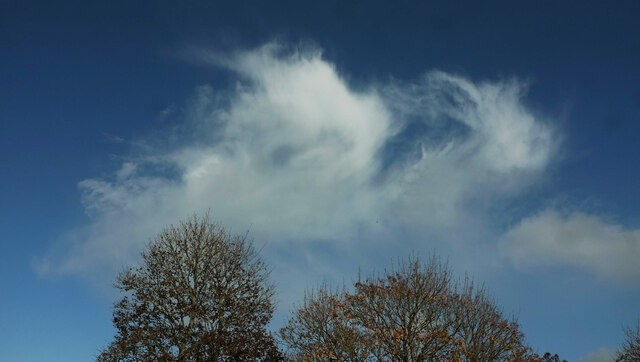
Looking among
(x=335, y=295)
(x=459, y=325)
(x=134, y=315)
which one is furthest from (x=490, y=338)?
(x=134, y=315)

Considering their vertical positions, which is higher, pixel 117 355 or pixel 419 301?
pixel 419 301

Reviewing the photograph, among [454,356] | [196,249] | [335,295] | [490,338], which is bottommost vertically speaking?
[454,356]

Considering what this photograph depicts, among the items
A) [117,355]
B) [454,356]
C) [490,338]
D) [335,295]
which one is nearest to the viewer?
[454,356]

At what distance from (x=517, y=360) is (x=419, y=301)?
737 centimetres

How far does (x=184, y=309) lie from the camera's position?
34.6 meters

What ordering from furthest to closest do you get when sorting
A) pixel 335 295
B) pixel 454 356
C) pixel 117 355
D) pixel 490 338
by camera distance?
pixel 335 295
pixel 490 338
pixel 117 355
pixel 454 356

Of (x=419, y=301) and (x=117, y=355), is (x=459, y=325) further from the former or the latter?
(x=117, y=355)

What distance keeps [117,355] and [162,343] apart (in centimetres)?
315

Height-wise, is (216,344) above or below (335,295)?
below

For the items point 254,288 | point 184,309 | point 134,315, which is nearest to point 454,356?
point 254,288

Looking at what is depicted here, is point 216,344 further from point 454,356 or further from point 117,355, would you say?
point 454,356

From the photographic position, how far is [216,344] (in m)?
32.7

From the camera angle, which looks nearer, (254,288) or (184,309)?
(184,309)

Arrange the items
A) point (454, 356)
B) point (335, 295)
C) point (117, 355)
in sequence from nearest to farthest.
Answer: point (454, 356), point (117, 355), point (335, 295)
